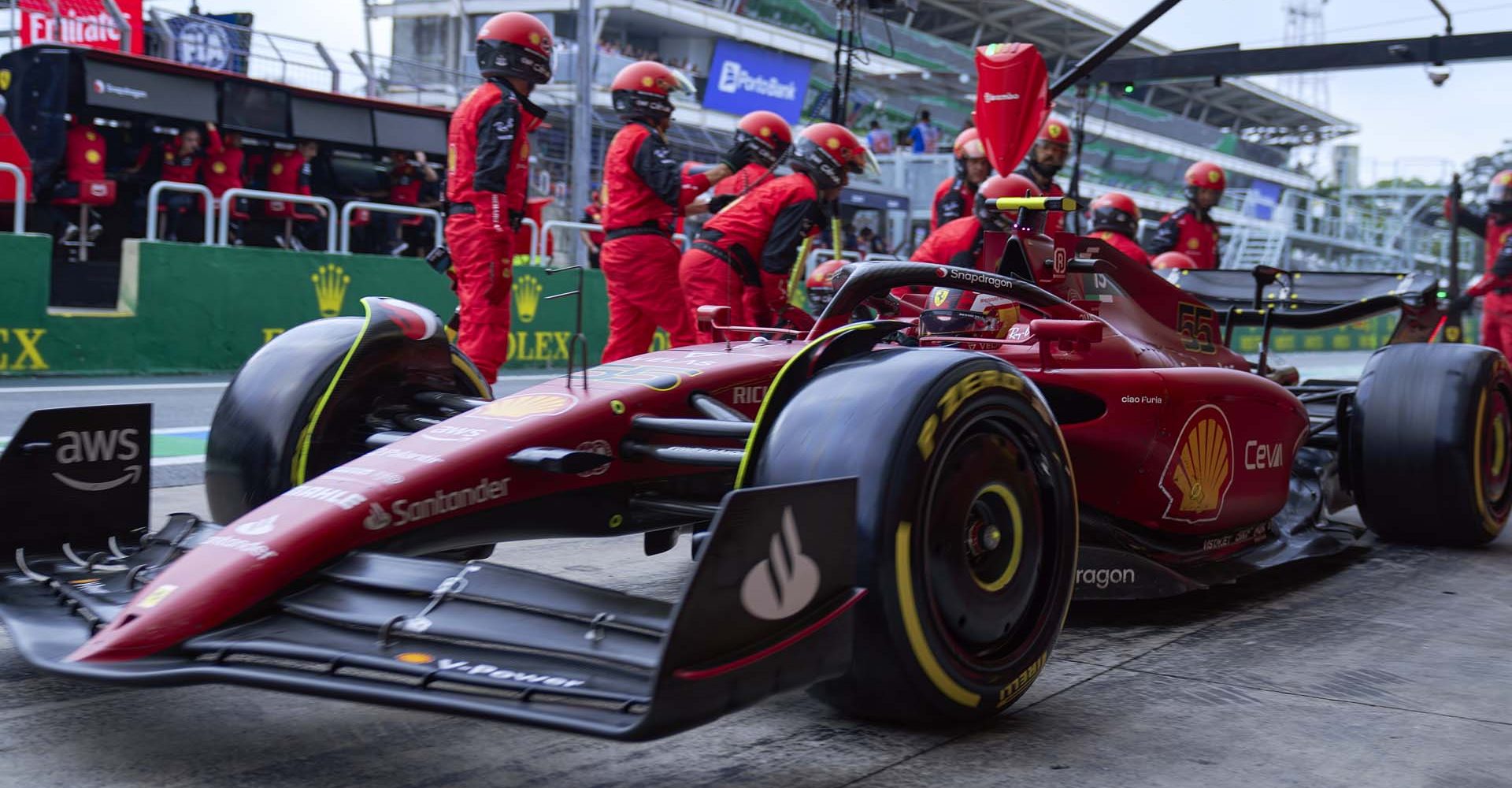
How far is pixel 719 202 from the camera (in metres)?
8.20

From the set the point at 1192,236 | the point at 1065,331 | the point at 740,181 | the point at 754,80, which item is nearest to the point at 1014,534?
the point at 1065,331

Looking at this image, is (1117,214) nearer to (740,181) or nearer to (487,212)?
(740,181)

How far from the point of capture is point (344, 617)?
249cm

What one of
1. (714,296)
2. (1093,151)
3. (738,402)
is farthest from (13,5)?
(1093,151)

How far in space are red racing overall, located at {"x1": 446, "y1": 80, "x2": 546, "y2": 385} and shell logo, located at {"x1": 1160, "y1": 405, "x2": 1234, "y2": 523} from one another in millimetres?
3610

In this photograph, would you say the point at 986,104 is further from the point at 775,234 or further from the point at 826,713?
the point at 826,713

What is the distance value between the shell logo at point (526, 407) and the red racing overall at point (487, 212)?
11.4ft

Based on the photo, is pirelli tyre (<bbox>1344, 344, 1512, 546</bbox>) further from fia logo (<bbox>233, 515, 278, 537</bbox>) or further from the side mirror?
fia logo (<bbox>233, 515, 278, 537</bbox>)

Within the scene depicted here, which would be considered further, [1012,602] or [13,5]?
[13,5]

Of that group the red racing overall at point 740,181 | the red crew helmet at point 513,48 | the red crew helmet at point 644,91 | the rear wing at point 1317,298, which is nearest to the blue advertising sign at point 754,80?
the red racing overall at point 740,181

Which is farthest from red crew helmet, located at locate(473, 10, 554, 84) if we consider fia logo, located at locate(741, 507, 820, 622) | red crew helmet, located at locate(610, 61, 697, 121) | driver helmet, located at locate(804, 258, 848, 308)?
fia logo, located at locate(741, 507, 820, 622)

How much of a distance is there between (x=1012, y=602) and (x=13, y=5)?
1345 cm

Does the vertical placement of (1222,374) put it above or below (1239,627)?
above

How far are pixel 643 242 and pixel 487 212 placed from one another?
91 cm
